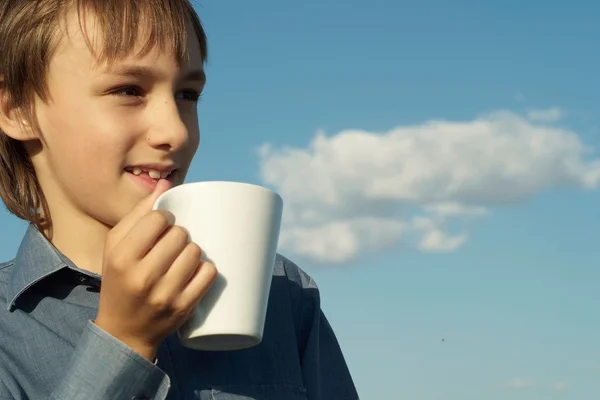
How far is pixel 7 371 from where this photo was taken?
204cm

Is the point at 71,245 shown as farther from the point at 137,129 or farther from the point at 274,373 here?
the point at 274,373

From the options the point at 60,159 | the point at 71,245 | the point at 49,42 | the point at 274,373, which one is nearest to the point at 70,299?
the point at 71,245

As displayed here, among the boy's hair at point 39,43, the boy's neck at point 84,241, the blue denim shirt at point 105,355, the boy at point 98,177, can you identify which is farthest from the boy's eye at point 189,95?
the blue denim shirt at point 105,355

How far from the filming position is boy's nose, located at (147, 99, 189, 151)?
2.10 metres

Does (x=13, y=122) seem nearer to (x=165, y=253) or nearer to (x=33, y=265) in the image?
(x=33, y=265)

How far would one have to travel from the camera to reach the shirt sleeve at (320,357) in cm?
243

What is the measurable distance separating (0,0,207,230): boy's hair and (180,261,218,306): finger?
0.79m

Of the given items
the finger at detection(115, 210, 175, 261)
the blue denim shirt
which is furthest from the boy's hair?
the finger at detection(115, 210, 175, 261)

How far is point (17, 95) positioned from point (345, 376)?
138 cm

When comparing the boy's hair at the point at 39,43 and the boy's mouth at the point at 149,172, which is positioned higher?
the boy's hair at the point at 39,43

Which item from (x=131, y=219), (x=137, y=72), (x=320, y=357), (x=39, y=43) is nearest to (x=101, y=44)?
(x=137, y=72)

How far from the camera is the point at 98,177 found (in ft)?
7.06

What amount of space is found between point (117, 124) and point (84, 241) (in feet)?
1.32

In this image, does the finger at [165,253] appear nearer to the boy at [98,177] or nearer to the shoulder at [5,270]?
the boy at [98,177]
